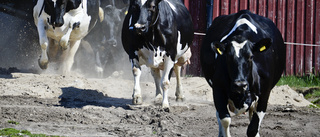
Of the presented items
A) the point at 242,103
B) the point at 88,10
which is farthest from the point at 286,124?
the point at 88,10

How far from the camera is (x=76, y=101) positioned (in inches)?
395

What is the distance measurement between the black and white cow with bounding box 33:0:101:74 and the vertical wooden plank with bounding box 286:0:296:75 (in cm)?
589

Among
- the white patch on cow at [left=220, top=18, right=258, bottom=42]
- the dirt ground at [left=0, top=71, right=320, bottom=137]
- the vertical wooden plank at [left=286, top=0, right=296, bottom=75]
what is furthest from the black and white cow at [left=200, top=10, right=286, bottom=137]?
the vertical wooden plank at [left=286, top=0, right=296, bottom=75]

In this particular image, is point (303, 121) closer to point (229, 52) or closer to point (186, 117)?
point (186, 117)

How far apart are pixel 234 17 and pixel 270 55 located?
3.44 ft

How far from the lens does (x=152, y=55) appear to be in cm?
980

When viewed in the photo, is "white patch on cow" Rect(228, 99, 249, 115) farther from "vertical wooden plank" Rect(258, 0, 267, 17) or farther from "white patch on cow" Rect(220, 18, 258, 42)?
"vertical wooden plank" Rect(258, 0, 267, 17)

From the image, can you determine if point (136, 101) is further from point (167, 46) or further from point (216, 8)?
point (216, 8)

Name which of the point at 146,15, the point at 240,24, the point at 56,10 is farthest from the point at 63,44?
the point at 240,24

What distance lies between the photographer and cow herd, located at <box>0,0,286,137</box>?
6.16 meters

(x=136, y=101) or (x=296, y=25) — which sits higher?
(x=296, y=25)

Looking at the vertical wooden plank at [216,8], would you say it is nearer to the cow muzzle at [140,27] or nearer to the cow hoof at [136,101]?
the cow hoof at [136,101]

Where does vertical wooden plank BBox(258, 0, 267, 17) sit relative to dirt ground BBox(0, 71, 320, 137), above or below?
above

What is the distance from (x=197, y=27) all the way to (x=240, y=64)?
8.78 metres
